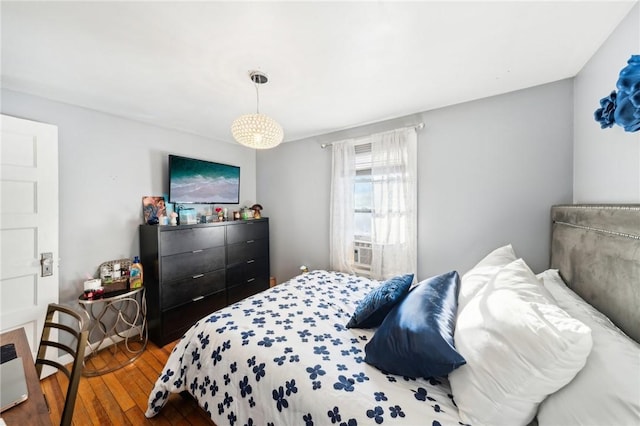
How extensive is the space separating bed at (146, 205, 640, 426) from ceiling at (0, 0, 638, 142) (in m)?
1.04

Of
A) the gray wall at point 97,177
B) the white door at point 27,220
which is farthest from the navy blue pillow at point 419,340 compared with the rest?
the gray wall at point 97,177

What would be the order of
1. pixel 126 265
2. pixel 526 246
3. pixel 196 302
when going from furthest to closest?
pixel 196 302 < pixel 126 265 < pixel 526 246

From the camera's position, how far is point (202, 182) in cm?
296

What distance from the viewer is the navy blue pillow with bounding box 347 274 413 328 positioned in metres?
1.39

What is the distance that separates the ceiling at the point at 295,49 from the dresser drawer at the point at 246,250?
5.85ft

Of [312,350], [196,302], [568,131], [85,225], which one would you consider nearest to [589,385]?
[312,350]

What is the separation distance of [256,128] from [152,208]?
186cm

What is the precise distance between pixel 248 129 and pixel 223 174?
71.1 inches

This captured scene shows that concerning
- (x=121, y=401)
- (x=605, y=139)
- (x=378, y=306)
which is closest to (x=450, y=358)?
(x=378, y=306)

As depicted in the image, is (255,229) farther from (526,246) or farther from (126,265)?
(526,246)

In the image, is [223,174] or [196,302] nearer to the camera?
[196,302]

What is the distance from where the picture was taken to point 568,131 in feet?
5.70

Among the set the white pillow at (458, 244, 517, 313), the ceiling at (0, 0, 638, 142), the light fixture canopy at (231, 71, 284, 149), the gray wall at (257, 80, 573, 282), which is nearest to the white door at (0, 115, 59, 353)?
the ceiling at (0, 0, 638, 142)

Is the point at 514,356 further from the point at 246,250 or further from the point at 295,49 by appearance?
the point at 246,250
